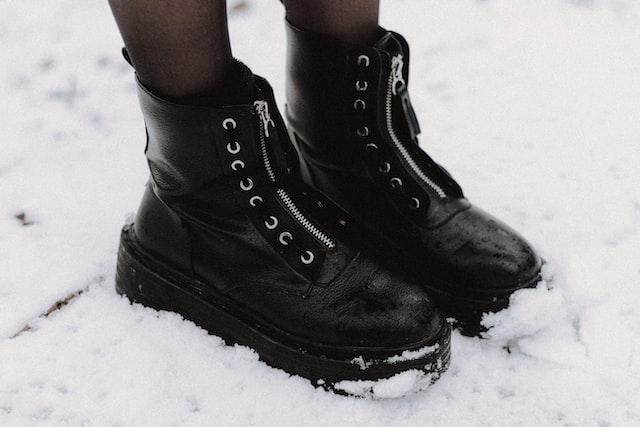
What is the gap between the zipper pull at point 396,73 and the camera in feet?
3.57

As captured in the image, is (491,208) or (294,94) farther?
(491,208)

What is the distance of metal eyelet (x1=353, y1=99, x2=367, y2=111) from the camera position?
3.63ft

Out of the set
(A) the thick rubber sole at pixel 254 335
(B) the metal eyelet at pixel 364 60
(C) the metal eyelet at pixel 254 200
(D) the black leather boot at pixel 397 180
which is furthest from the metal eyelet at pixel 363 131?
(A) the thick rubber sole at pixel 254 335

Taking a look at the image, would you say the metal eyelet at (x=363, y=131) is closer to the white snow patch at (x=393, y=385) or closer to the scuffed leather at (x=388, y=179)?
the scuffed leather at (x=388, y=179)

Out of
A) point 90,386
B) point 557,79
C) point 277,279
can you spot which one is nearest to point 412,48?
point 557,79

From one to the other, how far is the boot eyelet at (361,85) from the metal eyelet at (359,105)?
Answer: 0.02 metres

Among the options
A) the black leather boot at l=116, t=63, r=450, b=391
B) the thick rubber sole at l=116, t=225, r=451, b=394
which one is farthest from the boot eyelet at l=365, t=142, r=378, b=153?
the thick rubber sole at l=116, t=225, r=451, b=394

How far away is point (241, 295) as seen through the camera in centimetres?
108

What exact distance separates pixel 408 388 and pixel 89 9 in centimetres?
192

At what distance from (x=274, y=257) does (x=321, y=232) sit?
9 cm

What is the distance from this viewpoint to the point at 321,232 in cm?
106

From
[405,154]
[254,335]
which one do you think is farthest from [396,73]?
[254,335]

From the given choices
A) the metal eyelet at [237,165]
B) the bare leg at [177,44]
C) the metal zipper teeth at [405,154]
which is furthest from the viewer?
the metal zipper teeth at [405,154]

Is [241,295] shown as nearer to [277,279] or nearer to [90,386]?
[277,279]
